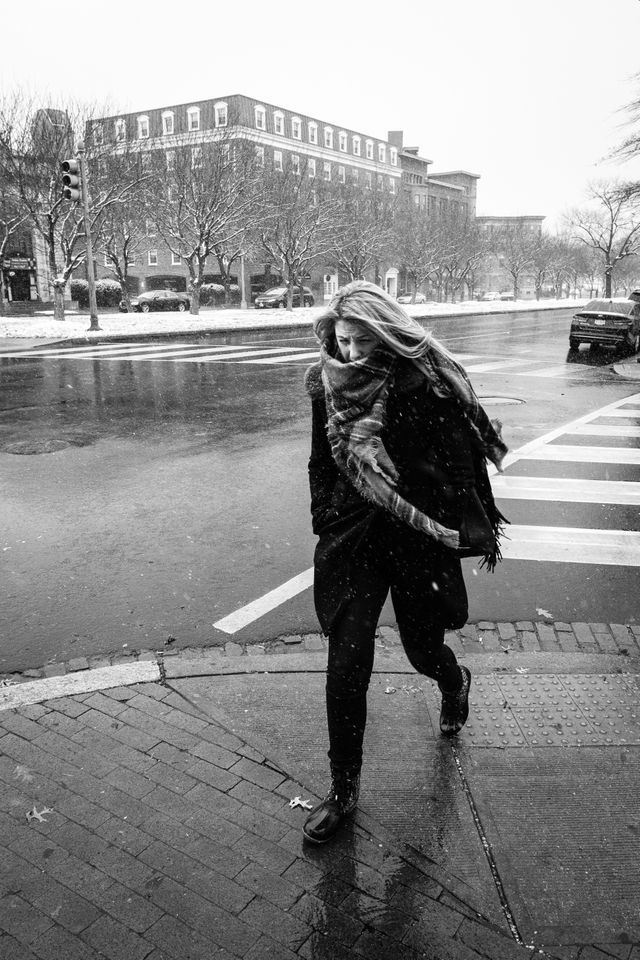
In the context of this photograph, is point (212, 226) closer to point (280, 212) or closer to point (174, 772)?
point (280, 212)

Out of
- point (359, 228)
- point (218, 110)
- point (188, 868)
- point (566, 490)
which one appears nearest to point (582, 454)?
point (566, 490)

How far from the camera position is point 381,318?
2.60 metres

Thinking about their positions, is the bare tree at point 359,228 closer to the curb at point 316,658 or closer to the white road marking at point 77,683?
the curb at point 316,658

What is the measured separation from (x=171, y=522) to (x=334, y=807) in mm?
3684

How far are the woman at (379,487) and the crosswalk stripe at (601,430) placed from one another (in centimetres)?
771

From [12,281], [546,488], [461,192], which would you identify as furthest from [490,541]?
[461,192]

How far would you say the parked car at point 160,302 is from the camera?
43.8 metres

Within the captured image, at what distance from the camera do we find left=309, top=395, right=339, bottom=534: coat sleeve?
2811 millimetres

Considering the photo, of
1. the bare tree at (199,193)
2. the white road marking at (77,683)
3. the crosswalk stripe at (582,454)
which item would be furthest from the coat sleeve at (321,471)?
the bare tree at (199,193)

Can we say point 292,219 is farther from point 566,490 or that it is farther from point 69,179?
point 566,490

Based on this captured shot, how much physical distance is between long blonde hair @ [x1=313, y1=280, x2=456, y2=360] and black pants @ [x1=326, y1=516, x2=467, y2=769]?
607mm

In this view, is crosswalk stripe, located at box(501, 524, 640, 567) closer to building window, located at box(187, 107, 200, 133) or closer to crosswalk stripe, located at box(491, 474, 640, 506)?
crosswalk stripe, located at box(491, 474, 640, 506)

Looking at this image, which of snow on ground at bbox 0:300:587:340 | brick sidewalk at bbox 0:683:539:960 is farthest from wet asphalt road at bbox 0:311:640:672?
snow on ground at bbox 0:300:587:340

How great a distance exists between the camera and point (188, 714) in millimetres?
3375
